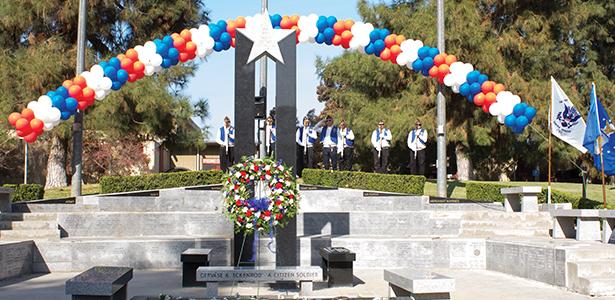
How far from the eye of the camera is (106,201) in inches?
618

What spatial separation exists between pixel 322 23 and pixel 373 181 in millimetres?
6333

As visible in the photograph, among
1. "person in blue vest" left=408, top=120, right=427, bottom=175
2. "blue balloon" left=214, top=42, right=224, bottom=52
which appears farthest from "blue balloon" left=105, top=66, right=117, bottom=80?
"person in blue vest" left=408, top=120, right=427, bottom=175

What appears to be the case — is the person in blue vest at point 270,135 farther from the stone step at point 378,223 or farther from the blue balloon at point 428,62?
the stone step at point 378,223

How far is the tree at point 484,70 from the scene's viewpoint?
25922 millimetres

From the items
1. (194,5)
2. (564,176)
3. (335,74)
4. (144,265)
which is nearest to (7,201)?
(144,265)

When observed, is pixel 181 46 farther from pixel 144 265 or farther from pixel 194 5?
pixel 194 5

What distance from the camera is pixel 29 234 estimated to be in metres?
12.8

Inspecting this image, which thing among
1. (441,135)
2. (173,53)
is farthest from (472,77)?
(173,53)

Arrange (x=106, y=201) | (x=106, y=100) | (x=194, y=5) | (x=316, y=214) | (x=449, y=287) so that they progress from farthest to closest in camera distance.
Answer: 1. (x=194, y=5)
2. (x=106, y=100)
3. (x=106, y=201)
4. (x=316, y=214)
5. (x=449, y=287)

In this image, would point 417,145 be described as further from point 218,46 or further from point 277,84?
point 277,84

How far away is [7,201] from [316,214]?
7.15 meters

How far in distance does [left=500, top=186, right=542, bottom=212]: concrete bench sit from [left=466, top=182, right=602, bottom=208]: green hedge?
1.86m

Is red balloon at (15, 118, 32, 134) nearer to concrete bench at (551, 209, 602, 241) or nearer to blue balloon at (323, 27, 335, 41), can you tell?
blue balloon at (323, 27, 335, 41)

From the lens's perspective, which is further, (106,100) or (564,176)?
(564,176)
